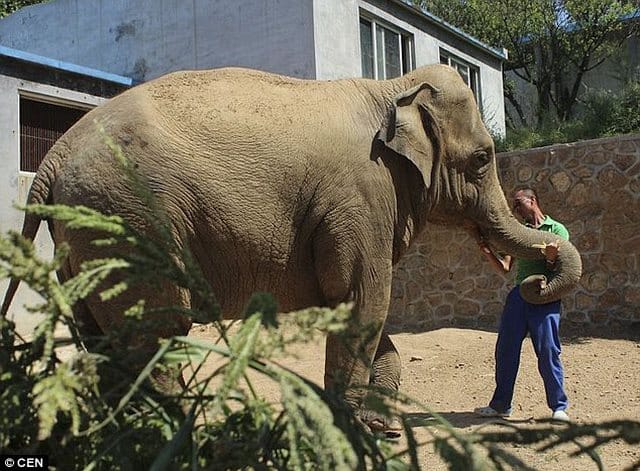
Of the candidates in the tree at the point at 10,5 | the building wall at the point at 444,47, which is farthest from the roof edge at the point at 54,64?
the tree at the point at 10,5

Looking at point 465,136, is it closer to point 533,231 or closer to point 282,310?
point 533,231

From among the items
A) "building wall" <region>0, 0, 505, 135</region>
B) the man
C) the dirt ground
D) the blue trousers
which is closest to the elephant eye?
the man

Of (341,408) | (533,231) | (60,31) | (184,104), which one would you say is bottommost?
(341,408)

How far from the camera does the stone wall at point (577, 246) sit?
1025 cm

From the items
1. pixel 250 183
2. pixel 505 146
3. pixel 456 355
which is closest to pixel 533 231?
pixel 250 183

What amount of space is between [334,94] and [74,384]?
3.57m

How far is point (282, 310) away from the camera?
14.3 ft

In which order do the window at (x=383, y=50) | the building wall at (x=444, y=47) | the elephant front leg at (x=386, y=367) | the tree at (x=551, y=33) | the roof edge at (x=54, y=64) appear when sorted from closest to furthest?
the elephant front leg at (x=386, y=367) → the roof edge at (x=54, y=64) → the window at (x=383, y=50) → the building wall at (x=444, y=47) → the tree at (x=551, y=33)

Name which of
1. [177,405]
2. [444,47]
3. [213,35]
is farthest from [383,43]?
[177,405]

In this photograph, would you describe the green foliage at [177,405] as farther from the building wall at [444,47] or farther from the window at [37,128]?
the building wall at [444,47]

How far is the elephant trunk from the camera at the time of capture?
5.27 meters

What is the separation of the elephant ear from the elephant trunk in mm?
841

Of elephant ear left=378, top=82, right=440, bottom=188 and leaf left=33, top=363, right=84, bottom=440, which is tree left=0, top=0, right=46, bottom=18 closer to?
elephant ear left=378, top=82, right=440, bottom=188

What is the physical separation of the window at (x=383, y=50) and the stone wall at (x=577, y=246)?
14.1 feet
